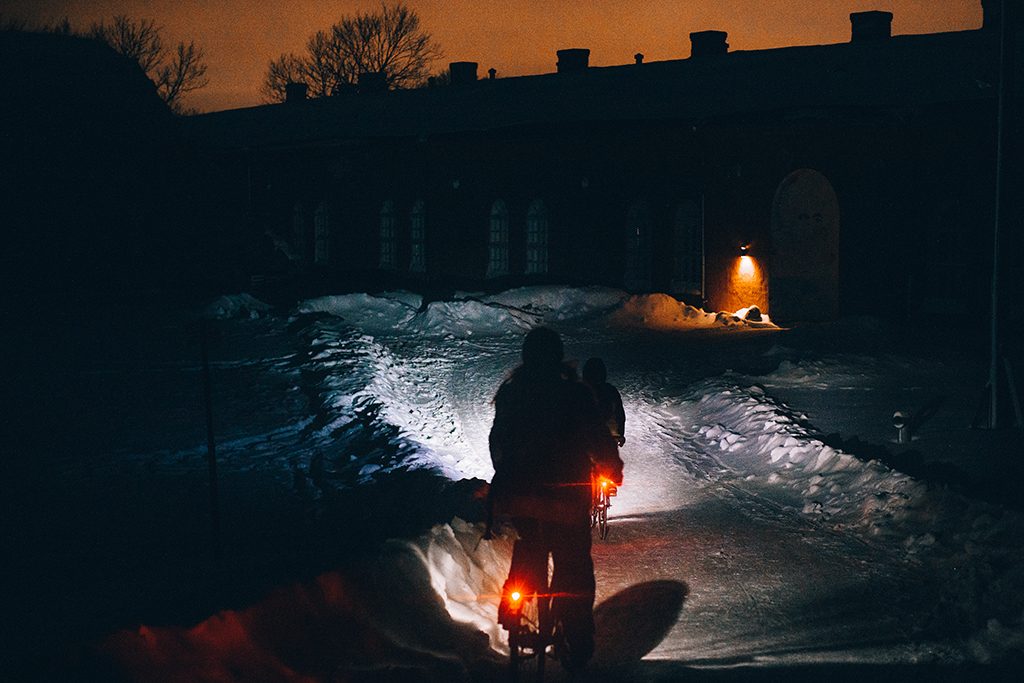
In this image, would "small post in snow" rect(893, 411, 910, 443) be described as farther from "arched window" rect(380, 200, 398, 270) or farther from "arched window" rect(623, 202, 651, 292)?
"arched window" rect(380, 200, 398, 270)

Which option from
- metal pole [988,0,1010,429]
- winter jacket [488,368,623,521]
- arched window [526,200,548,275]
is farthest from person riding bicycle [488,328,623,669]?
arched window [526,200,548,275]

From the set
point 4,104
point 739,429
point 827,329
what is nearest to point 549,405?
point 739,429

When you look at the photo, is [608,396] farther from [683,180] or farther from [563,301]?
[683,180]

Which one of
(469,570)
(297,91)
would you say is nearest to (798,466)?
(469,570)

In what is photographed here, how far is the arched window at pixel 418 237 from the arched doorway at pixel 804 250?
1203 centimetres

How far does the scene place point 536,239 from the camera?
3053cm

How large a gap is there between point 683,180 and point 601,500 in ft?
61.1

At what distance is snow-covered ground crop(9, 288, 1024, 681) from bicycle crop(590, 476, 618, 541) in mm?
235

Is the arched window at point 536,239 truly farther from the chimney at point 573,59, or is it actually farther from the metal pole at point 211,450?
the metal pole at point 211,450

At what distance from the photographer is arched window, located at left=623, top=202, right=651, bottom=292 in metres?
27.9

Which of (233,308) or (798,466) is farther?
(233,308)

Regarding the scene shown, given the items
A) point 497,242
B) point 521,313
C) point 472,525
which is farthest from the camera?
point 497,242

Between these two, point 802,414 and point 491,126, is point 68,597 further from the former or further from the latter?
point 491,126

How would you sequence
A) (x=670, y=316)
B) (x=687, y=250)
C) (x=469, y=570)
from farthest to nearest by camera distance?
(x=687, y=250), (x=670, y=316), (x=469, y=570)
